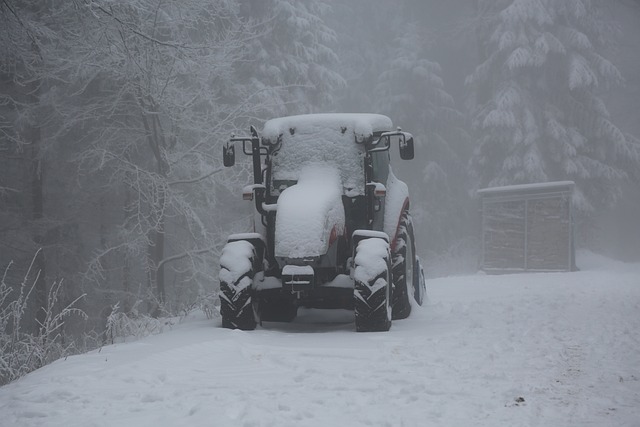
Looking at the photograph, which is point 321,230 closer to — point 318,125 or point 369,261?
point 369,261

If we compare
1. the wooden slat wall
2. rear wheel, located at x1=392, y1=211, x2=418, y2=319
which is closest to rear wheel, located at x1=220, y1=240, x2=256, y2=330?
rear wheel, located at x1=392, y1=211, x2=418, y2=319

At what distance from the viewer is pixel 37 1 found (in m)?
15.1

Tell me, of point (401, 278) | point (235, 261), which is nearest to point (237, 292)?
point (235, 261)

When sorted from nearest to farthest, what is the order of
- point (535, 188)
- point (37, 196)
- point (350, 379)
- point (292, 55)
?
point (350, 379) < point (37, 196) < point (535, 188) < point (292, 55)

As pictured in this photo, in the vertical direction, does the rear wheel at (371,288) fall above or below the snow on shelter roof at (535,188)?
below

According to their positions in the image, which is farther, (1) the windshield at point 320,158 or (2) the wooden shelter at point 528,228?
(2) the wooden shelter at point 528,228

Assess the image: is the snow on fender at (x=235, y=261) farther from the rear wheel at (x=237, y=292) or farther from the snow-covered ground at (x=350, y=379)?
the snow-covered ground at (x=350, y=379)

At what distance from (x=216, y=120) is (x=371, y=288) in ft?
36.5

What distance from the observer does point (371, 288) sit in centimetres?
676

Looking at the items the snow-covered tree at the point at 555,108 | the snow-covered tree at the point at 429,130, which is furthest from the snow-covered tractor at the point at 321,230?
the snow-covered tree at the point at 429,130

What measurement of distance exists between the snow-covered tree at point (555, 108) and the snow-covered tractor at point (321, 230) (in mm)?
21444

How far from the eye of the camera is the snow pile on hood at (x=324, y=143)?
793 cm

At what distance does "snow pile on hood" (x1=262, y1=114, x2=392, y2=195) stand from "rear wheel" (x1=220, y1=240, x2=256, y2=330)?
1.41 meters

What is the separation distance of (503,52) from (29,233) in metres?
23.4
